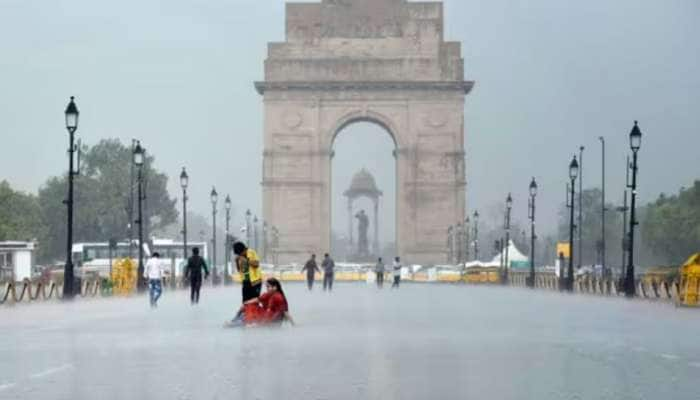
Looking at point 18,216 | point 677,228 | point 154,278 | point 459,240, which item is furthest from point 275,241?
point 154,278

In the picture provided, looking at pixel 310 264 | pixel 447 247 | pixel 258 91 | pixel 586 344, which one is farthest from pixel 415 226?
pixel 586 344

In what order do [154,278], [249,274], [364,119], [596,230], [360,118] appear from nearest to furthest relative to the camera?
[249,274]
[154,278]
[360,118]
[364,119]
[596,230]

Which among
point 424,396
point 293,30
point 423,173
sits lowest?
point 424,396

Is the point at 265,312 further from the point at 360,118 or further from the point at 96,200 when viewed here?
the point at 96,200

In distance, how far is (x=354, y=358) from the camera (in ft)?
60.8

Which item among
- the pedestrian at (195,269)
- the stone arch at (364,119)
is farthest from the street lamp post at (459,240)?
the pedestrian at (195,269)

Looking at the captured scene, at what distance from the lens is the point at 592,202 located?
162m

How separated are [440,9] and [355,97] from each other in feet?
27.3

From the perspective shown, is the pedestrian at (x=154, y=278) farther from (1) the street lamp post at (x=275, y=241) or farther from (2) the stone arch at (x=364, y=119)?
(2) the stone arch at (x=364, y=119)

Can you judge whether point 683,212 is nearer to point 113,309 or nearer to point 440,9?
point 440,9

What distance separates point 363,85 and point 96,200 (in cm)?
3959

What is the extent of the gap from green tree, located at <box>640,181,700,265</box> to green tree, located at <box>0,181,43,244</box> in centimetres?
4391

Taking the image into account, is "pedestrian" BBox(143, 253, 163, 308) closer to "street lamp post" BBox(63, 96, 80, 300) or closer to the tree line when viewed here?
"street lamp post" BBox(63, 96, 80, 300)

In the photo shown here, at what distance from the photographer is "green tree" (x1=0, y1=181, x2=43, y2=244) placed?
368 feet
